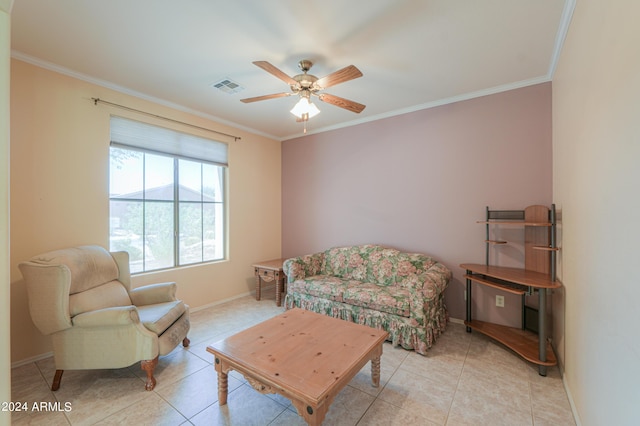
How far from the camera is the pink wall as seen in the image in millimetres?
2844

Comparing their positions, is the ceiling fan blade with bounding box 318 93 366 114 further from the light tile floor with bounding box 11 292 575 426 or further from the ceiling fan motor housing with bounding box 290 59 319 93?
the light tile floor with bounding box 11 292 575 426

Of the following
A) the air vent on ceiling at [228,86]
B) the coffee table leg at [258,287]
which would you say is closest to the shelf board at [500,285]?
the coffee table leg at [258,287]

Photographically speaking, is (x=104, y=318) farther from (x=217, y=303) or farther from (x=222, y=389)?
(x=217, y=303)

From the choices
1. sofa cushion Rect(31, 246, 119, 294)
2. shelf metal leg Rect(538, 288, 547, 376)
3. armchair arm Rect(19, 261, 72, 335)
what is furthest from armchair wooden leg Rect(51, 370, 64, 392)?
shelf metal leg Rect(538, 288, 547, 376)

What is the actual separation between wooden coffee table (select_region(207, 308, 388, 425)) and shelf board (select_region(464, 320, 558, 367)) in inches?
52.2

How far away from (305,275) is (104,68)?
3144 millimetres

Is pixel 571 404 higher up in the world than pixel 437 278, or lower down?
lower down

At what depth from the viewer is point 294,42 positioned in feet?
7.17

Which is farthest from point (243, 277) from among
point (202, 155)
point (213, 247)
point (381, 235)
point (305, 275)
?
point (381, 235)

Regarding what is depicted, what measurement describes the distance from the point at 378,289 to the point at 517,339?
137 centimetres

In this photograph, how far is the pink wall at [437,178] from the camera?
2.84 meters

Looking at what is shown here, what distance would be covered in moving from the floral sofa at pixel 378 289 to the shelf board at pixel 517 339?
1.32 feet

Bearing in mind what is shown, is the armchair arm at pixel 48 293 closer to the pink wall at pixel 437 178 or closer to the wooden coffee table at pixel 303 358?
the wooden coffee table at pixel 303 358

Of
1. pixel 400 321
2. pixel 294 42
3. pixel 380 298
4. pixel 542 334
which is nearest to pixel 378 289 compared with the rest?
pixel 380 298
